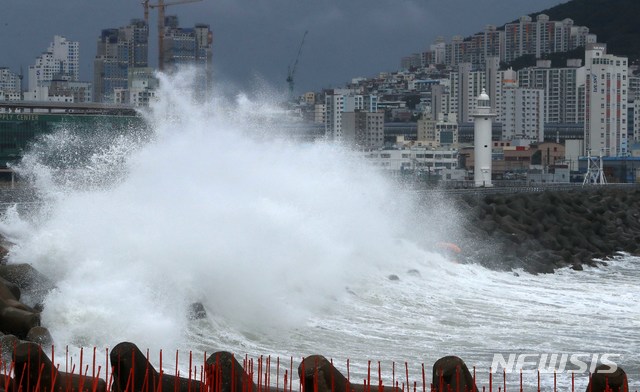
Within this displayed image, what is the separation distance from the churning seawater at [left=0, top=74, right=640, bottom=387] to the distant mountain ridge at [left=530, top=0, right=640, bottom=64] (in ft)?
408

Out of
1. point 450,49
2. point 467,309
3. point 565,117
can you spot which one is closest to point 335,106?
point 565,117

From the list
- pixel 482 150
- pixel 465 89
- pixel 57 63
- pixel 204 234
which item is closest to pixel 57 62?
pixel 57 63

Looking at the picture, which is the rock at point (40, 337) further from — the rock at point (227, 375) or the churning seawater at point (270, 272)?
the rock at point (227, 375)

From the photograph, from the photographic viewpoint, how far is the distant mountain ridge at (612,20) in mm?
149500

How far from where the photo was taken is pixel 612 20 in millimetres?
157625

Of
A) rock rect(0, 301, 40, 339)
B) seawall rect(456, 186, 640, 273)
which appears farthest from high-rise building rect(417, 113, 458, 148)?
rock rect(0, 301, 40, 339)

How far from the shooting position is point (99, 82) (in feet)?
428

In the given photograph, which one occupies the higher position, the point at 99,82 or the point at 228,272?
the point at 99,82

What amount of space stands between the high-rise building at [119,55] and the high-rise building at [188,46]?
6002 mm

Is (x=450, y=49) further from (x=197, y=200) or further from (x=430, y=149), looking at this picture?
(x=197, y=200)

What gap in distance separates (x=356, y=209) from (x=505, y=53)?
13800 centimetres

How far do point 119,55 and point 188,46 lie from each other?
1431cm

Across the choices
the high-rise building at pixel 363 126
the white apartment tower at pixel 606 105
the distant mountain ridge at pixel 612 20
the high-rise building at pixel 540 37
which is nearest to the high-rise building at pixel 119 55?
the high-rise building at pixel 363 126

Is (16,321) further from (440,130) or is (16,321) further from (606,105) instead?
(440,130)
